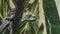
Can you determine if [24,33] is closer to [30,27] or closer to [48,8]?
[30,27]

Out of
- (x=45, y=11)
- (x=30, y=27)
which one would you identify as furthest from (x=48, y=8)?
(x=30, y=27)

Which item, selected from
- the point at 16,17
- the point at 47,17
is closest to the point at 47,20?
the point at 47,17

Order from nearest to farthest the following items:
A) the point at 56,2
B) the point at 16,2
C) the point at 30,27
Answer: the point at 16,2 < the point at 56,2 < the point at 30,27

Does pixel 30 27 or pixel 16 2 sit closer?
pixel 16 2

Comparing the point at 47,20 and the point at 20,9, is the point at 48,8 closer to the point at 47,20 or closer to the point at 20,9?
the point at 47,20

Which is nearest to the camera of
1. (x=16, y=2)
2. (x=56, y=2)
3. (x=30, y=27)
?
(x=16, y=2)

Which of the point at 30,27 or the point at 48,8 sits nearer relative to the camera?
the point at 48,8

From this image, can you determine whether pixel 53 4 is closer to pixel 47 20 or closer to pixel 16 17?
pixel 47 20
